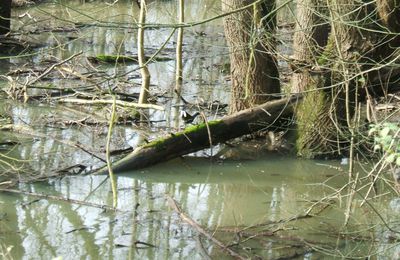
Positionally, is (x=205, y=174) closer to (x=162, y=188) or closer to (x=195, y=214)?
(x=162, y=188)

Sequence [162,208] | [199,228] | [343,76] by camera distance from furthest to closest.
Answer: [343,76] < [162,208] < [199,228]

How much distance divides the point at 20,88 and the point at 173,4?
10.0 meters

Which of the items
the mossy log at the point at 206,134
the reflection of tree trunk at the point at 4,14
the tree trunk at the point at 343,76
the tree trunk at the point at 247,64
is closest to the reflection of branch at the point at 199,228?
the mossy log at the point at 206,134

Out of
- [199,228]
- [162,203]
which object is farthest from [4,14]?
[199,228]

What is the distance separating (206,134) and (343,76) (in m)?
1.98

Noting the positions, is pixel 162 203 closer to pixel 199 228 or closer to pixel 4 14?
pixel 199 228

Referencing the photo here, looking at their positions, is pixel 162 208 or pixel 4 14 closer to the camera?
pixel 162 208

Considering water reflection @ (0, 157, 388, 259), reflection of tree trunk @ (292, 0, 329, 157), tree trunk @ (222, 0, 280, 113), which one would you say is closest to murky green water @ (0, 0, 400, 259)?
water reflection @ (0, 157, 388, 259)

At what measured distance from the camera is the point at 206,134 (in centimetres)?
875

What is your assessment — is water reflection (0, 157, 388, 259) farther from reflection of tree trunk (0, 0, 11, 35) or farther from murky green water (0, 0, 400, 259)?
reflection of tree trunk (0, 0, 11, 35)

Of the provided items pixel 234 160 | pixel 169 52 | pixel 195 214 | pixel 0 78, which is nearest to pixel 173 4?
pixel 169 52

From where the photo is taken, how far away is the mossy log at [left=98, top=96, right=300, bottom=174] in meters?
8.25

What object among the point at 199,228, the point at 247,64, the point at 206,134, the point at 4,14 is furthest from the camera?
the point at 4,14

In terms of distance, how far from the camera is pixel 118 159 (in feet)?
27.5
